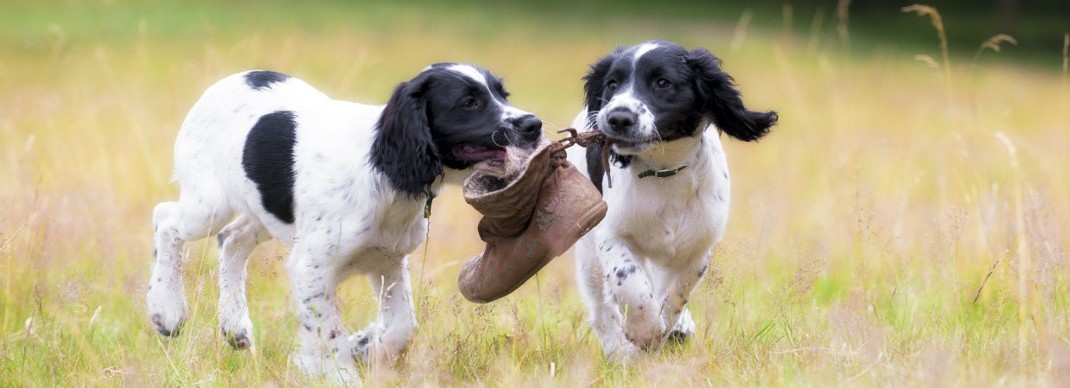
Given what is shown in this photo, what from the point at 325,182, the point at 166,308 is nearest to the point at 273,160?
the point at 325,182

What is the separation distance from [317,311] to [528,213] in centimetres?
84

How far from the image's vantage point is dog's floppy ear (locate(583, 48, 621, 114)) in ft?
14.7

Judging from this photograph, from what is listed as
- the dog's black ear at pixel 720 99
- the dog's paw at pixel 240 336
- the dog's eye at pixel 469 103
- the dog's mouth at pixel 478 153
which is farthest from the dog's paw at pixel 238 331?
the dog's black ear at pixel 720 99

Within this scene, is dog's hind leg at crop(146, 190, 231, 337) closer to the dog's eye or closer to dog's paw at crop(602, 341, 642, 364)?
the dog's eye

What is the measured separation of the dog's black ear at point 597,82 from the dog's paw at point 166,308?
5.67ft

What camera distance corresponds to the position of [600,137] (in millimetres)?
4223

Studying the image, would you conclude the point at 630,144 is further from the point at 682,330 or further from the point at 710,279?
the point at 682,330

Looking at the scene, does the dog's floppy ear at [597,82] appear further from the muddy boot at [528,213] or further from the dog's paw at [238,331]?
the dog's paw at [238,331]

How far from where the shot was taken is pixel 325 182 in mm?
4242

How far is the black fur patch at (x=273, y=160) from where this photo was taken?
14.5 feet

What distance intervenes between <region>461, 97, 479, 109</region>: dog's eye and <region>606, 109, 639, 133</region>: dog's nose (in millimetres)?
438

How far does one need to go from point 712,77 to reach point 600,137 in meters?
0.49

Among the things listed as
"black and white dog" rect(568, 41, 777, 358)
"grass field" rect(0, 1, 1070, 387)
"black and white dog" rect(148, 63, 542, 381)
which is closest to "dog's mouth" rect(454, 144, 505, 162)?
"black and white dog" rect(148, 63, 542, 381)

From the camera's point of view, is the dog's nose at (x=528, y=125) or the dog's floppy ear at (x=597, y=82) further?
the dog's floppy ear at (x=597, y=82)
